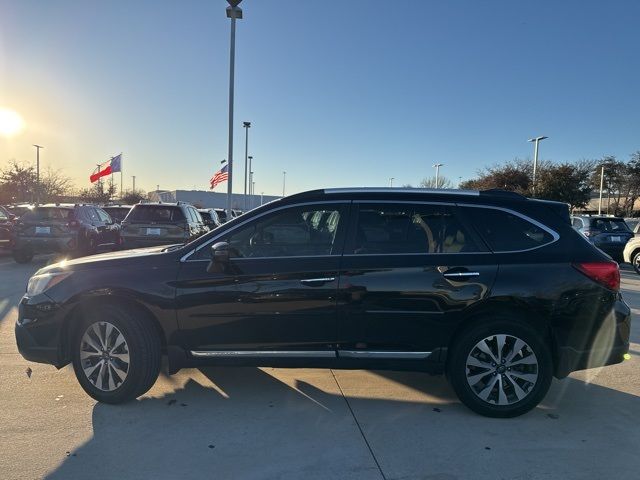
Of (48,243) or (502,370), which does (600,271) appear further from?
(48,243)

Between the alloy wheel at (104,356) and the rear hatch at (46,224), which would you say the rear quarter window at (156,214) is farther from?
the alloy wheel at (104,356)

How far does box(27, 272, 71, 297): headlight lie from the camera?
13.1 ft

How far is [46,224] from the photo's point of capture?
39.4 feet

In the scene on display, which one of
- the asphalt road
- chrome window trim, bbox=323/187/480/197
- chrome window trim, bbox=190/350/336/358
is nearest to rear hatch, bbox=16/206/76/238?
the asphalt road

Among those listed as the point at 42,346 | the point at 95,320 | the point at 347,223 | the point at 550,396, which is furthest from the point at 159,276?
the point at 550,396

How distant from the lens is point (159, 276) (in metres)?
3.83

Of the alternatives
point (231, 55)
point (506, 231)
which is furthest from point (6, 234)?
point (506, 231)

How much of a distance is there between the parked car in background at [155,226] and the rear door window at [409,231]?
7722 mm

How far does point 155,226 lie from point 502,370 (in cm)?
927

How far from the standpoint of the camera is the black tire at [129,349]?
3814 mm

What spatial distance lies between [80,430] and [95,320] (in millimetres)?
850

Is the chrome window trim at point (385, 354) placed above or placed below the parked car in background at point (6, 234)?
below

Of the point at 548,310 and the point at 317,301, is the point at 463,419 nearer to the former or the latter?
the point at 548,310

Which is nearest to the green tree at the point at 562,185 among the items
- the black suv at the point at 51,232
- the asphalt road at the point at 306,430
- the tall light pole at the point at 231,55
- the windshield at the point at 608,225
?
the windshield at the point at 608,225
